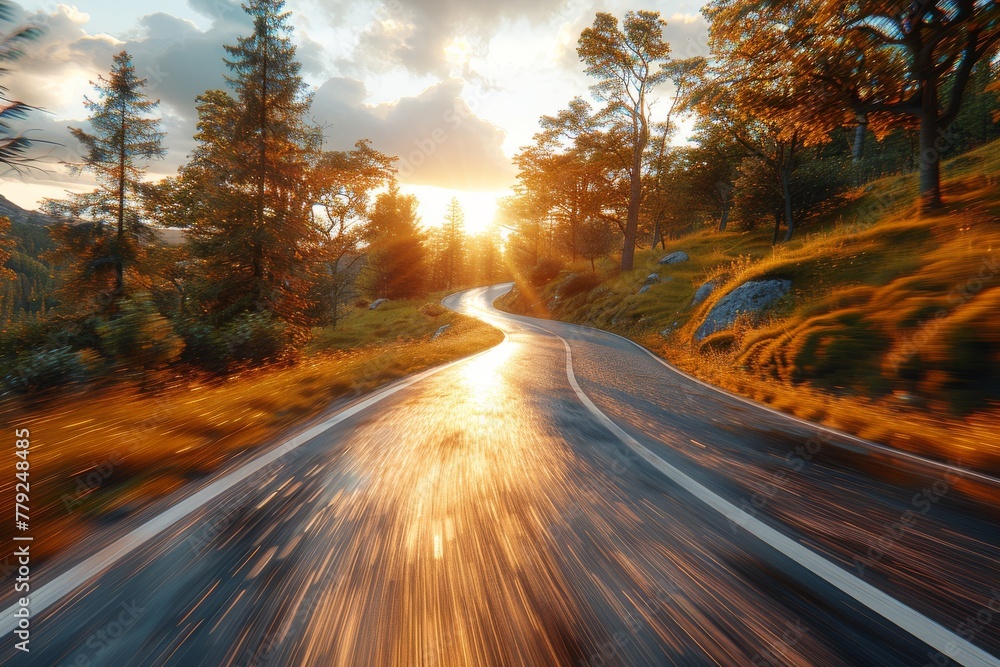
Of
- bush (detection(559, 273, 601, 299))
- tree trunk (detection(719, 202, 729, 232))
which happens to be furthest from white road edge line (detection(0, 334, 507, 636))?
tree trunk (detection(719, 202, 729, 232))

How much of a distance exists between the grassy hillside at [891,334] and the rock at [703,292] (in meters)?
1.09

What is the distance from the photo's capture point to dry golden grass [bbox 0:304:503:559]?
8.18ft

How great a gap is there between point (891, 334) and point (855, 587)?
734cm

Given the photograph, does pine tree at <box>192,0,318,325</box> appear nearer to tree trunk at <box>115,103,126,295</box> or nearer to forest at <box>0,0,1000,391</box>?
forest at <box>0,0,1000,391</box>

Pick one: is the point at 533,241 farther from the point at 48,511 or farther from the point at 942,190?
the point at 48,511

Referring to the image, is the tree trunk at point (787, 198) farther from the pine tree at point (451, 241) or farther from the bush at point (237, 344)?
the pine tree at point (451, 241)

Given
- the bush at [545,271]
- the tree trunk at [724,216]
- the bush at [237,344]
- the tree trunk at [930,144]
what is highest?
the tree trunk at [724,216]

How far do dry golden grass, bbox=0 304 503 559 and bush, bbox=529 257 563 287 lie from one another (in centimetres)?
3487

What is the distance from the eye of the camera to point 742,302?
12188 millimetres

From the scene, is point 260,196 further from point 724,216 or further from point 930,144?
point 724,216

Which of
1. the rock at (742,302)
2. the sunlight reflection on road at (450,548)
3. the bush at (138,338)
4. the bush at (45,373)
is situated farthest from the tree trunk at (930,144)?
the bush at (45,373)

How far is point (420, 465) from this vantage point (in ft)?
10.9

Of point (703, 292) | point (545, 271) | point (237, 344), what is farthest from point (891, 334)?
point (545, 271)

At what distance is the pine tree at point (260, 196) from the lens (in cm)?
1309
